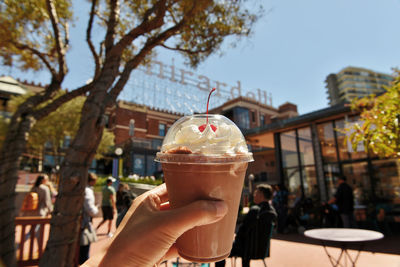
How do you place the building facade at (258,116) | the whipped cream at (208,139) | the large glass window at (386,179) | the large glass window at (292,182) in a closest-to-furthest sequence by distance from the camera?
the whipped cream at (208,139) → the large glass window at (386,179) → the large glass window at (292,182) → the building facade at (258,116)

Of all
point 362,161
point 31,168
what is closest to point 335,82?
point 362,161

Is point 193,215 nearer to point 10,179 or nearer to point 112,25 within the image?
point 10,179

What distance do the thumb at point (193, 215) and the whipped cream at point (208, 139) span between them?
0.22 meters

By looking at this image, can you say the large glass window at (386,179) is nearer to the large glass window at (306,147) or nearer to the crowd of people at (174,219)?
the crowd of people at (174,219)

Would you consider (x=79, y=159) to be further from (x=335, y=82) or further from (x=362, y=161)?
(x=335, y=82)

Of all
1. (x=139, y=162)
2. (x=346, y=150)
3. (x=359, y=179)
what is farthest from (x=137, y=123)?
(x=359, y=179)

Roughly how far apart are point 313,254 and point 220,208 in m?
6.02

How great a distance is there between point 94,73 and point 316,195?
10146mm

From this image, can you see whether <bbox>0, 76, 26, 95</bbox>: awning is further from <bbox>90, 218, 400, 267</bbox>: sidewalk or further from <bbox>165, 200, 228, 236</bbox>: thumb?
<bbox>165, 200, 228, 236</bbox>: thumb

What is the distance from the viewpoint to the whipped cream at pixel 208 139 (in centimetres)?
99

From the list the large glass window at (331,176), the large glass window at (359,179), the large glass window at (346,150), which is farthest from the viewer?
the large glass window at (331,176)

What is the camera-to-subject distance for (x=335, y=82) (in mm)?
82938

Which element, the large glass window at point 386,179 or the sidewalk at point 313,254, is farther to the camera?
the large glass window at point 386,179

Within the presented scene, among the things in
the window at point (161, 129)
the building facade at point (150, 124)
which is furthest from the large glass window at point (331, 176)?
the window at point (161, 129)
